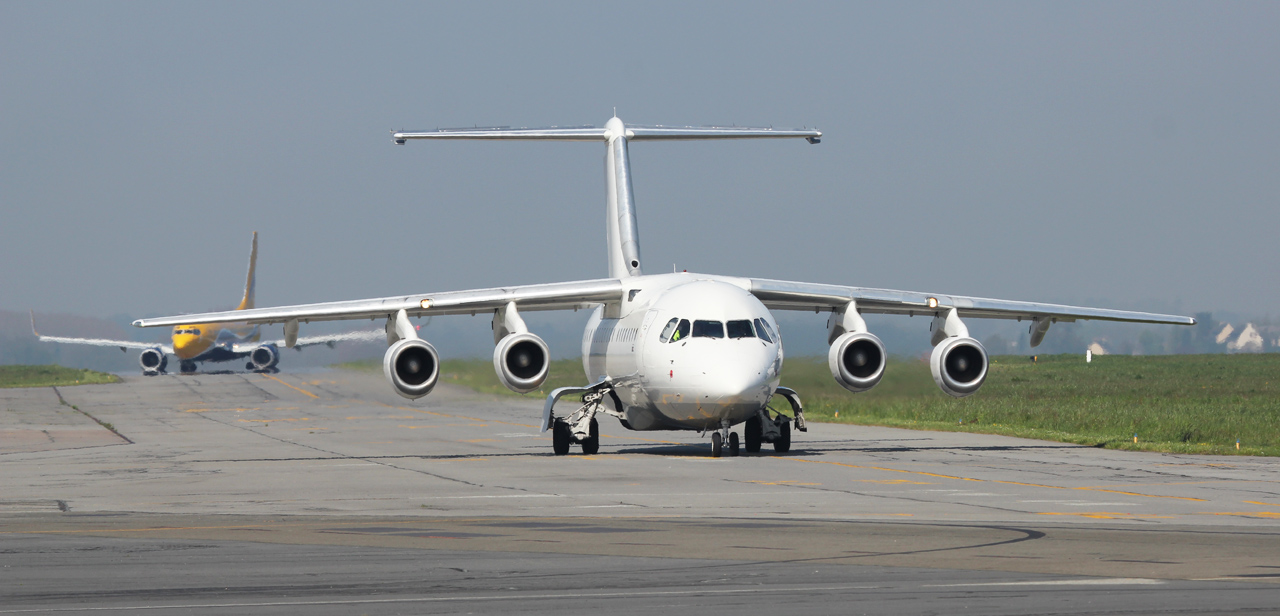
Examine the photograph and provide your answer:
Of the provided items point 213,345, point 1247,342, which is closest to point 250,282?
point 213,345

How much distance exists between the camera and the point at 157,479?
1961cm

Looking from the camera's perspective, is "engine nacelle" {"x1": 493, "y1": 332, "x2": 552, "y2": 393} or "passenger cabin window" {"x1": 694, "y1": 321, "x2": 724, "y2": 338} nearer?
"passenger cabin window" {"x1": 694, "y1": 321, "x2": 724, "y2": 338}

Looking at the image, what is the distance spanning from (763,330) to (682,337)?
1283mm

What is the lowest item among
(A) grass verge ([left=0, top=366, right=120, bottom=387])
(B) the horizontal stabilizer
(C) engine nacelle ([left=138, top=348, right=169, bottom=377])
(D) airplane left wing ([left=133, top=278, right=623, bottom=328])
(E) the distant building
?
(A) grass verge ([left=0, top=366, right=120, bottom=387])

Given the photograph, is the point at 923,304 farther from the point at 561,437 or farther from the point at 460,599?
the point at 460,599

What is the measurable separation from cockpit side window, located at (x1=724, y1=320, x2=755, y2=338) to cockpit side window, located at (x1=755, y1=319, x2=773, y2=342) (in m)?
0.16

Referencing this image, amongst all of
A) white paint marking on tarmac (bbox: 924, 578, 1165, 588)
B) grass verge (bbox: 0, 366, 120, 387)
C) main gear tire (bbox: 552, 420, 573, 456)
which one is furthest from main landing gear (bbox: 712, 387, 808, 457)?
grass verge (bbox: 0, 366, 120, 387)

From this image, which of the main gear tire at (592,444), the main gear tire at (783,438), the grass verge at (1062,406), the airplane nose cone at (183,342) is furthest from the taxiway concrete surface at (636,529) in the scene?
the airplane nose cone at (183,342)

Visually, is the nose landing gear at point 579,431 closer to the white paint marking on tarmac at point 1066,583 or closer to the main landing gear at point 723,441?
the main landing gear at point 723,441

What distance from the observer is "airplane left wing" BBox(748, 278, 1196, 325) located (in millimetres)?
25062

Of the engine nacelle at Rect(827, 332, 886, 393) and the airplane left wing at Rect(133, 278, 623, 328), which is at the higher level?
the airplane left wing at Rect(133, 278, 623, 328)

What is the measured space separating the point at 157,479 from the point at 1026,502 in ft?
37.5

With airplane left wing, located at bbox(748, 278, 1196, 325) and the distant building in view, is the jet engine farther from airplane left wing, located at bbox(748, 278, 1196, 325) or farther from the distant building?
the distant building

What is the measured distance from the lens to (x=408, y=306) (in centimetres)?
2408
